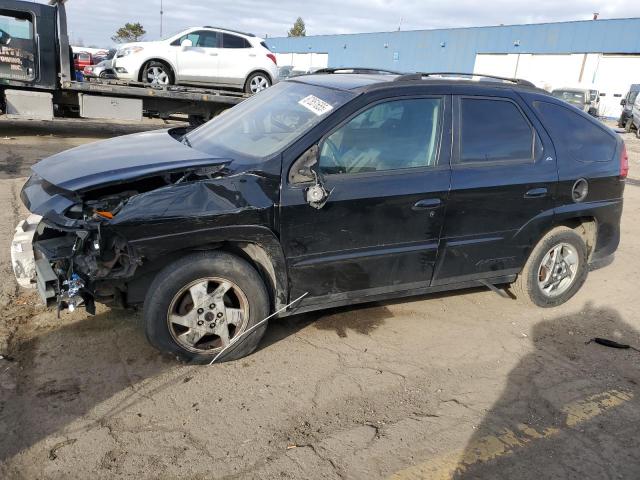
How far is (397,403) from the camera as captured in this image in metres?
3.21

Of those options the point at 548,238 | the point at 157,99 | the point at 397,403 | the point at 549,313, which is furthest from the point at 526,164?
the point at 157,99

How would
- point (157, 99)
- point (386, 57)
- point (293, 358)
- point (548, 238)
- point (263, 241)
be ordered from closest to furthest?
1. point (263, 241)
2. point (293, 358)
3. point (548, 238)
4. point (157, 99)
5. point (386, 57)

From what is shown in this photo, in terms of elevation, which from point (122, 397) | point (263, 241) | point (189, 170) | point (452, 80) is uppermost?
point (452, 80)

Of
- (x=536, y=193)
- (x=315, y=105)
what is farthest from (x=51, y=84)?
(x=536, y=193)

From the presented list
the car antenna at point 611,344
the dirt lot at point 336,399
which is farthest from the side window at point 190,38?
the car antenna at point 611,344

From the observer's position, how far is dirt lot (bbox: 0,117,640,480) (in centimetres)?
268

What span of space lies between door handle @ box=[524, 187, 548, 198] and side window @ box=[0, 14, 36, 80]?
32.8 feet

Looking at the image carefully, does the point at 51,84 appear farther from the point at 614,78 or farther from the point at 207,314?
the point at 614,78

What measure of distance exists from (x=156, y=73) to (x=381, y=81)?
9.35 m

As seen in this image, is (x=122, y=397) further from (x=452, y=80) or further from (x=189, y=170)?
(x=452, y=80)

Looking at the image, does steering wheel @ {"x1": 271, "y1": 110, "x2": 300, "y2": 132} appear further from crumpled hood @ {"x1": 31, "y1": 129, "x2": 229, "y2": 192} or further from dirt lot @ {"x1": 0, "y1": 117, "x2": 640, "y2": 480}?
dirt lot @ {"x1": 0, "y1": 117, "x2": 640, "y2": 480}

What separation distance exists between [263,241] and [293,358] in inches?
34.4

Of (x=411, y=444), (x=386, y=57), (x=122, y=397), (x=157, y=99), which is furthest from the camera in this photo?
(x=386, y=57)

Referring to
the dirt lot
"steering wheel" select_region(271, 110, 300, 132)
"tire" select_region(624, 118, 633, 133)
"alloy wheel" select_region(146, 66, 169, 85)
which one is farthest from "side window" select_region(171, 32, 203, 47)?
"tire" select_region(624, 118, 633, 133)
